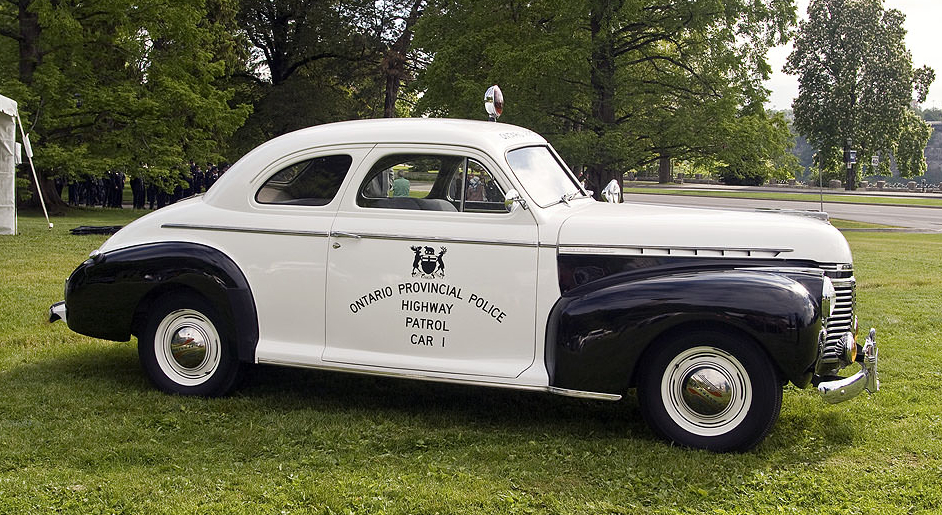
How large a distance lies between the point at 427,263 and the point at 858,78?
6558 centimetres

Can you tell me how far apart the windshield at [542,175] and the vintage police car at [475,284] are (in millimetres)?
21

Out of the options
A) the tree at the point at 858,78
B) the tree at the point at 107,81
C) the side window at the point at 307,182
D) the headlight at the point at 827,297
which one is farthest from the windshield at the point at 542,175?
the tree at the point at 858,78

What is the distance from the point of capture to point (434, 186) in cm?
607

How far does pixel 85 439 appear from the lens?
5336 millimetres

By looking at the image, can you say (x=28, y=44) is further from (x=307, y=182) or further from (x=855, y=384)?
(x=855, y=384)

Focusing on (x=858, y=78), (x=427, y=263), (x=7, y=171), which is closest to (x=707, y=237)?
(x=427, y=263)

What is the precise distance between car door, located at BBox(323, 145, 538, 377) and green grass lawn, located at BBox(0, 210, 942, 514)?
0.47m

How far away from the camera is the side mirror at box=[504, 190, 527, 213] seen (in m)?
5.61

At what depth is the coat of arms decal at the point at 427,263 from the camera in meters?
5.70

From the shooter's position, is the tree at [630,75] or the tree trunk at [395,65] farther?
the tree trunk at [395,65]

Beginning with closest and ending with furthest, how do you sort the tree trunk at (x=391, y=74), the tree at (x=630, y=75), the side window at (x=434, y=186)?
the side window at (x=434, y=186) < the tree at (x=630, y=75) < the tree trunk at (x=391, y=74)

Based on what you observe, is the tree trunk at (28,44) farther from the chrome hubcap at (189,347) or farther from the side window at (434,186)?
the side window at (434,186)

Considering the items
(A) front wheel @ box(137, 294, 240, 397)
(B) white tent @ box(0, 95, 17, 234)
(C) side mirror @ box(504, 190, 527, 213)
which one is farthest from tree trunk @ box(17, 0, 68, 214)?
(C) side mirror @ box(504, 190, 527, 213)

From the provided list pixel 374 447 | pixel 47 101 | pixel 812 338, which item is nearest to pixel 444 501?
pixel 374 447
